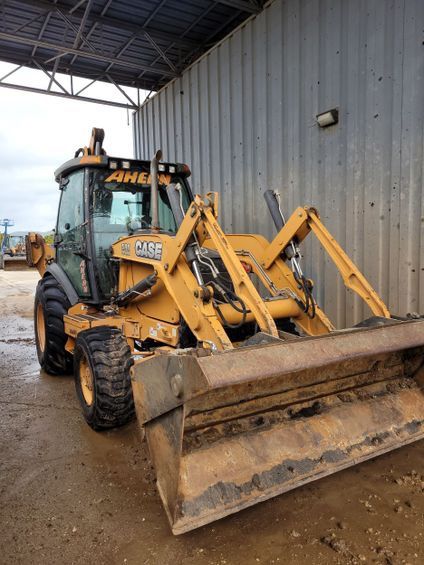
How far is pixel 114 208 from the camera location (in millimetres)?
4285

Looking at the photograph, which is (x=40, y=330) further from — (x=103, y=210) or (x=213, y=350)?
(x=213, y=350)

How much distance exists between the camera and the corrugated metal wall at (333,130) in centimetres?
403

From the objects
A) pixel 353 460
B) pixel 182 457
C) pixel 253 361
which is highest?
pixel 253 361

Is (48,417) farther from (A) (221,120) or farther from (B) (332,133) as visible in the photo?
(A) (221,120)

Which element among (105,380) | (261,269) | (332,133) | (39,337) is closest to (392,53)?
(332,133)

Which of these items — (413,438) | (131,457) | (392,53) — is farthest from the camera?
(392,53)

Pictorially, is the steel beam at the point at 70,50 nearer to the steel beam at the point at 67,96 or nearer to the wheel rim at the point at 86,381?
the steel beam at the point at 67,96

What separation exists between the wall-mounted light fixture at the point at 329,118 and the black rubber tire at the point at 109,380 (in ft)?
10.7

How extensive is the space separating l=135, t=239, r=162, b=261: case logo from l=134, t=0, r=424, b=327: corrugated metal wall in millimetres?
2292

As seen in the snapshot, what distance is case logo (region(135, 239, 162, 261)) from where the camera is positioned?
131 inches

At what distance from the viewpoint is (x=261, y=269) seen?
3.60 metres

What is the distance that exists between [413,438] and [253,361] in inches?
52.0

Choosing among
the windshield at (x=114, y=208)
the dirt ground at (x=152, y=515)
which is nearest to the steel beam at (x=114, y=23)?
the windshield at (x=114, y=208)

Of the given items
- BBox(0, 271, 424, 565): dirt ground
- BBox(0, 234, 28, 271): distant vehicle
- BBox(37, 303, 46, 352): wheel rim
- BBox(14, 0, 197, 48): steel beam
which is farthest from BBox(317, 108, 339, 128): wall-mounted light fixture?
BBox(0, 234, 28, 271): distant vehicle
